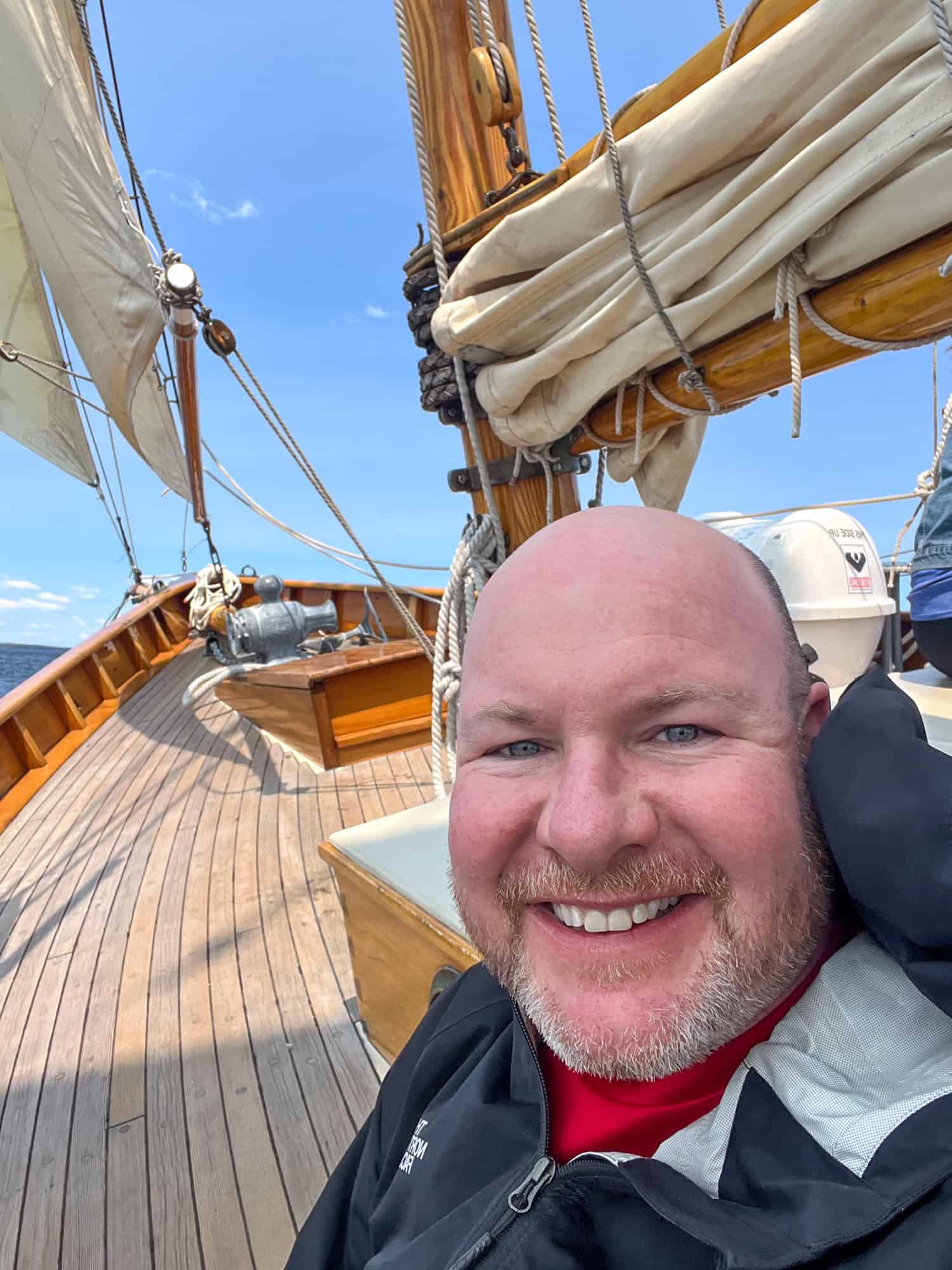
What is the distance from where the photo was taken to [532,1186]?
692mm

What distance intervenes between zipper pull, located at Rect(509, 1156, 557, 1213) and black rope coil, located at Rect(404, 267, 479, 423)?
1591 millimetres

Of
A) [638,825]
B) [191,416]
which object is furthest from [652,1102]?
[191,416]

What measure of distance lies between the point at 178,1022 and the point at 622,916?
1.91m

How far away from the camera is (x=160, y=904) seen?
276 cm

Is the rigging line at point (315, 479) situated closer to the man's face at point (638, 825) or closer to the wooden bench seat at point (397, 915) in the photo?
the wooden bench seat at point (397, 915)

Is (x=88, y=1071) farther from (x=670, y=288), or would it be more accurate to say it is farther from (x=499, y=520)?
(x=670, y=288)

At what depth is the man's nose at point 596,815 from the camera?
0.68 meters

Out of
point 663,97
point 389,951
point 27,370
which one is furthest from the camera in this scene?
point 27,370

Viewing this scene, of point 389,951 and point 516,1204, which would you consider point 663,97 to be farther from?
point 389,951

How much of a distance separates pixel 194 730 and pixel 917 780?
4957mm

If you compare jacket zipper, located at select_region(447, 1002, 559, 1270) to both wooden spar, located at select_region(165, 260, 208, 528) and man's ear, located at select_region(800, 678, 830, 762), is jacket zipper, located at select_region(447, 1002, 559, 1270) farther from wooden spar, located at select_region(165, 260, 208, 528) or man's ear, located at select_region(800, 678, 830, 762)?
wooden spar, located at select_region(165, 260, 208, 528)

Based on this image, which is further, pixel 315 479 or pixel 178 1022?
pixel 315 479

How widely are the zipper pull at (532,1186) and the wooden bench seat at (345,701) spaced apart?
3096 mm

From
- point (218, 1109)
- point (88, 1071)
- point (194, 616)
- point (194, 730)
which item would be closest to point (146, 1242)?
point (218, 1109)
